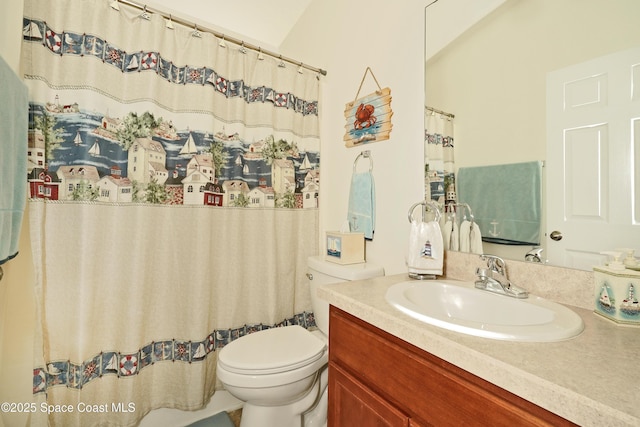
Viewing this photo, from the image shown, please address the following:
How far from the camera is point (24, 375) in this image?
1117 millimetres

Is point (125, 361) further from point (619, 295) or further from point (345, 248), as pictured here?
point (619, 295)

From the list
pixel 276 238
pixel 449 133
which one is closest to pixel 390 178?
pixel 449 133

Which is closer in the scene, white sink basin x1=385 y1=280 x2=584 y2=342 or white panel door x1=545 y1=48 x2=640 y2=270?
white sink basin x1=385 y1=280 x2=584 y2=342

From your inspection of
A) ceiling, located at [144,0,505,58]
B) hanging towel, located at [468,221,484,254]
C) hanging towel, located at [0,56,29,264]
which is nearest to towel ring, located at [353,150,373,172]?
hanging towel, located at [468,221,484,254]

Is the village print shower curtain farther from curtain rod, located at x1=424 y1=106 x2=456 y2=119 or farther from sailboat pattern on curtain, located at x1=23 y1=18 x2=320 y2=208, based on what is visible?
curtain rod, located at x1=424 y1=106 x2=456 y2=119

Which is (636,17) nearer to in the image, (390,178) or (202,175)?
(390,178)

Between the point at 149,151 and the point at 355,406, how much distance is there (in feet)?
4.48

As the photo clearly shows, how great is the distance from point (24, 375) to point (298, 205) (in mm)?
1434

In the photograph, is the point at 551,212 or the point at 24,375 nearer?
the point at 551,212

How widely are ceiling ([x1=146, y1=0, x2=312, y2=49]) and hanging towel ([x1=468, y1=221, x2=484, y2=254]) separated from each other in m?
1.94

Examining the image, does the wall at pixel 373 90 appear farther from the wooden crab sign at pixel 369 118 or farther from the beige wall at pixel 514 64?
the beige wall at pixel 514 64

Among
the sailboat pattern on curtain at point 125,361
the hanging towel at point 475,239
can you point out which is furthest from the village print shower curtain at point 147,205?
the hanging towel at point 475,239

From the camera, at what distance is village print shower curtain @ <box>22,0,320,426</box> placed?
1.13 metres

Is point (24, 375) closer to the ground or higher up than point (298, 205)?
closer to the ground
